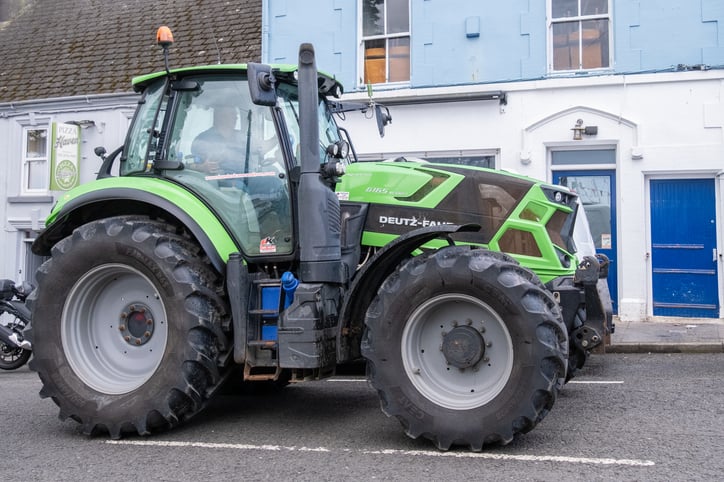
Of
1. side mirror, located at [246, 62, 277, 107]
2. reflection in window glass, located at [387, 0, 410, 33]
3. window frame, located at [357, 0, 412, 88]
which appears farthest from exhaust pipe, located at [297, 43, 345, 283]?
reflection in window glass, located at [387, 0, 410, 33]

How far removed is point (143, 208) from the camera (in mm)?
5719

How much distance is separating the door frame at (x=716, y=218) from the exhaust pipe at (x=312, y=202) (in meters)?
8.85

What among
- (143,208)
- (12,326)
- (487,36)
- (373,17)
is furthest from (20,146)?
(143,208)

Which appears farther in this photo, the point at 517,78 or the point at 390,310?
the point at 517,78

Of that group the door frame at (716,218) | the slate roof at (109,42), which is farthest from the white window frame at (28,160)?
the door frame at (716,218)

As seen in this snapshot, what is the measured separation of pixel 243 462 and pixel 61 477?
1.06 m

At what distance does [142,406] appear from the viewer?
5.16 meters

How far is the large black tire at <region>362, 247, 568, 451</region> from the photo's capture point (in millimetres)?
4465

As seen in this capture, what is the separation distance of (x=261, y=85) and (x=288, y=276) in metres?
1.32

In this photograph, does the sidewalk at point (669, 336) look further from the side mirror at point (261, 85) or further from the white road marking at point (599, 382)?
the side mirror at point (261, 85)

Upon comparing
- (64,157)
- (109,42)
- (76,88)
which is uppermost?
(109,42)

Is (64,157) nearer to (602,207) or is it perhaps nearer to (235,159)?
(602,207)

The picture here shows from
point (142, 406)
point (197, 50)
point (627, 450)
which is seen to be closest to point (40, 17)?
point (197, 50)

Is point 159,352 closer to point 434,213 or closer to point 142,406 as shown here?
point 142,406
